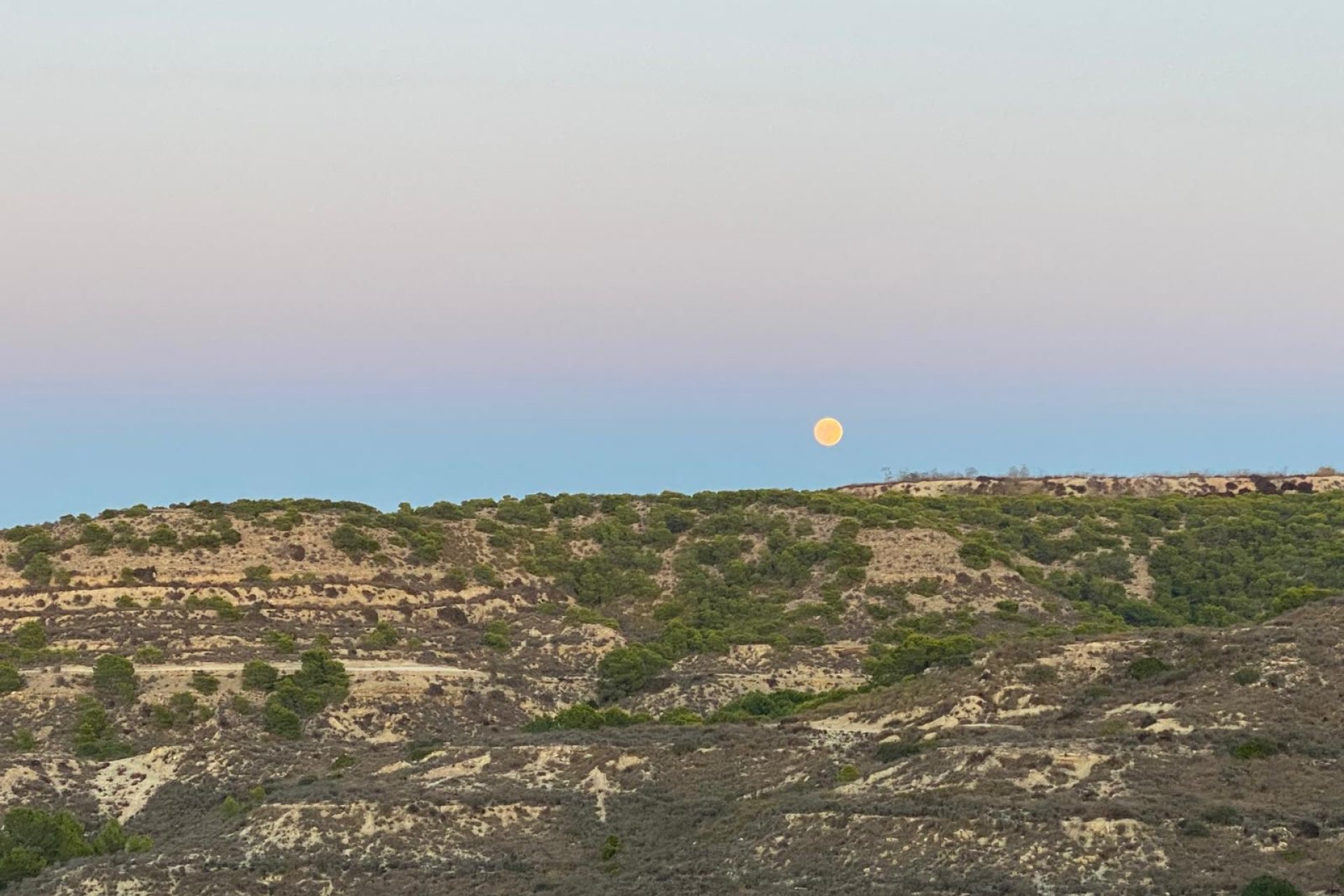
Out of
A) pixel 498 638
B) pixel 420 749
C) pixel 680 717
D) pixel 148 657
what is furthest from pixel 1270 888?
pixel 148 657

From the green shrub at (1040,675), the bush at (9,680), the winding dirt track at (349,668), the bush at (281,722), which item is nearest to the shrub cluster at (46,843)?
the bush at (281,722)

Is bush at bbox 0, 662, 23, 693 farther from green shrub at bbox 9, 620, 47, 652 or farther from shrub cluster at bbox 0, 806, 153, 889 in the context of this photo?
shrub cluster at bbox 0, 806, 153, 889

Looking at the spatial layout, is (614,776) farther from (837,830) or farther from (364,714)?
(364,714)

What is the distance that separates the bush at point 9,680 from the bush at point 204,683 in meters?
8.36

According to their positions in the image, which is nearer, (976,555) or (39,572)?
(39,572)

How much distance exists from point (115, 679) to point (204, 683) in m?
4.35

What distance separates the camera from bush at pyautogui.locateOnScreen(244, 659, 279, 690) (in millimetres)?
82312

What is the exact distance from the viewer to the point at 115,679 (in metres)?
80.9

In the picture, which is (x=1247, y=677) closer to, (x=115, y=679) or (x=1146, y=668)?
(x=1146, y=668)

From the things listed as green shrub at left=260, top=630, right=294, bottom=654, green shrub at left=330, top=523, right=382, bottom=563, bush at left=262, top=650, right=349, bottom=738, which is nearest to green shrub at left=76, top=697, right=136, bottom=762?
bush at left=262, top=650, right=349, bottom=738

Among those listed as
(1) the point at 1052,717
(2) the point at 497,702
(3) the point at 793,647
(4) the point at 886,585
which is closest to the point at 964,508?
(4) the point at 886,585

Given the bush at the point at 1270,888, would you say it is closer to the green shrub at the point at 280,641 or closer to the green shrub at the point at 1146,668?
the green shrub at the point at 1146,668

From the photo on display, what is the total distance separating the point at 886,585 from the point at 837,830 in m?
53.4

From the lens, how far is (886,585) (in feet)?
350
